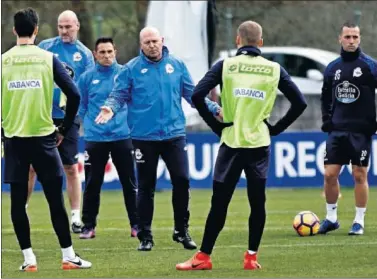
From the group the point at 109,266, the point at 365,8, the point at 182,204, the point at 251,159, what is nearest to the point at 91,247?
the point at 182,204

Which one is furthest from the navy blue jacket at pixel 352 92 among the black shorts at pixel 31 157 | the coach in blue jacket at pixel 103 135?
the black shorts at pixel 31 157

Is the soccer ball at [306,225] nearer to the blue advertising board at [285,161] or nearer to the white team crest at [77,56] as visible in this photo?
the white team crest at [77,56]

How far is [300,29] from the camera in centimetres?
2675

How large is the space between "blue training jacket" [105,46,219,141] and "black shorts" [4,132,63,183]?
70.6 inches

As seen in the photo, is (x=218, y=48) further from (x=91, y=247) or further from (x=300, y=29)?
(x=91, y=247)

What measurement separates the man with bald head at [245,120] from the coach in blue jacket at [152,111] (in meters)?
1.69

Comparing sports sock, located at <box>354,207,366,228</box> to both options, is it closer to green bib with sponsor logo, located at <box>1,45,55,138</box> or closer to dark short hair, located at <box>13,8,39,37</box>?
green bib with sponsor logo, located at <box>1,45,55,138</box>

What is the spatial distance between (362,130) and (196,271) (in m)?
3.67

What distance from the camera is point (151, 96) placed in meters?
13.7

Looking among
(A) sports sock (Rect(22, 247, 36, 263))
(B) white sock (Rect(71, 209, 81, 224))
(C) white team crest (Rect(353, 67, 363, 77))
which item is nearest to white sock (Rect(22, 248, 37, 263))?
(A) sports sock (Rect(22, 247, 36, 263))

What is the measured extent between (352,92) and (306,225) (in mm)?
1505

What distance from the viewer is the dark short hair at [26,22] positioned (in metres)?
11.8

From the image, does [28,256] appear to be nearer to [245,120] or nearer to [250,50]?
[245,120]

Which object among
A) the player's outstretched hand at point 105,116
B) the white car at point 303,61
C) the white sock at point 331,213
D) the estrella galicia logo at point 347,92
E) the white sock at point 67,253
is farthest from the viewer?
the white car at point 303,61
